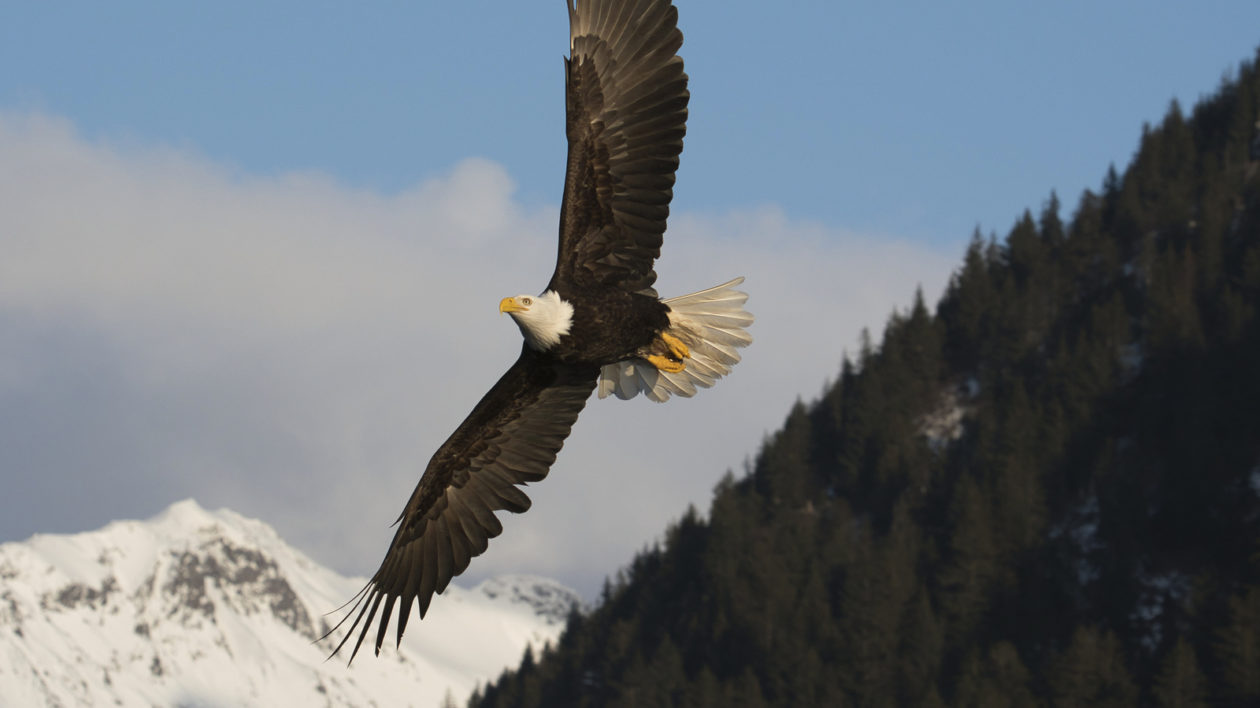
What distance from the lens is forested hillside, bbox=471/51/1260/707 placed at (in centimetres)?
9175

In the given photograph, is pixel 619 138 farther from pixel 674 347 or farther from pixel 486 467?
pixel 486 467

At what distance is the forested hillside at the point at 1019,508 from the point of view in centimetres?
9175

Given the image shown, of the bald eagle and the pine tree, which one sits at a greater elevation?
the pine tree

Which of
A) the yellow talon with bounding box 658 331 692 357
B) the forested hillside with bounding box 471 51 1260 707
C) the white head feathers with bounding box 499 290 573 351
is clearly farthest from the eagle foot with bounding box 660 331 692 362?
the forested hillside with bounding box 471 51 1260 707

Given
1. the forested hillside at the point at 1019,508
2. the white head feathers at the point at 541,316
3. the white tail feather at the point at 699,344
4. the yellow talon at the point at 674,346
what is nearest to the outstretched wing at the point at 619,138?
the white head feathers at the point at 541,316

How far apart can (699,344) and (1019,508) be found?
9111 centimetres

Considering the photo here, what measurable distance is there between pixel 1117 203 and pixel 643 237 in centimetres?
12568

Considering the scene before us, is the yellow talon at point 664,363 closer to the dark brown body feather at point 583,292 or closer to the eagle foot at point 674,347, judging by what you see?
the eagle foot at point 674,347

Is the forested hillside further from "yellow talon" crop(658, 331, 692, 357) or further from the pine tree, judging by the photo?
"yellow talon" crop(658, 331, 692, 357)

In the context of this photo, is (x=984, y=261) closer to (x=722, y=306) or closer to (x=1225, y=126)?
(x=1225, y=126)

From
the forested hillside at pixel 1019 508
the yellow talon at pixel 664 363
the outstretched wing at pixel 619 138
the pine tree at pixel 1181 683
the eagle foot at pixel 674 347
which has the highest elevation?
the forested hillside at pixel 1019 508

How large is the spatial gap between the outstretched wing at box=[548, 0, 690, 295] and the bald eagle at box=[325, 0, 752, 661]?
11mm

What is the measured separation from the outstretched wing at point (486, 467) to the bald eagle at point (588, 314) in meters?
0.01

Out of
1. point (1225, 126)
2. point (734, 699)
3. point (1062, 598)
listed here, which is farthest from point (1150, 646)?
point (1225, 126)
